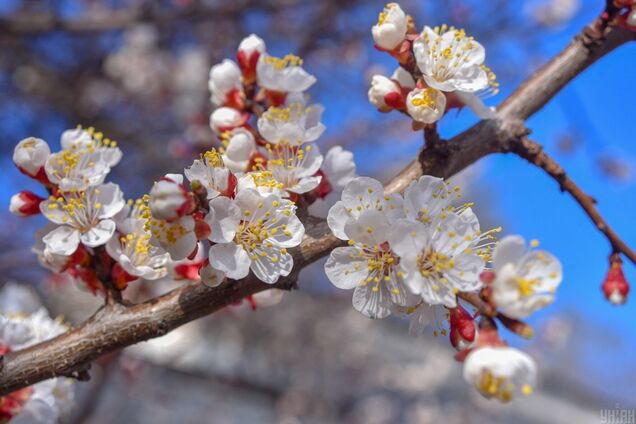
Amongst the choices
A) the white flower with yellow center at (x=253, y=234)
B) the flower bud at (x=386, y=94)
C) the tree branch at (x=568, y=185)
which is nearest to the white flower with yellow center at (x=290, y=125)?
the flower bud at (x=386, y=94)

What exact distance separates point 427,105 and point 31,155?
0.87m

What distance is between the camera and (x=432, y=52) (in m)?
1.20

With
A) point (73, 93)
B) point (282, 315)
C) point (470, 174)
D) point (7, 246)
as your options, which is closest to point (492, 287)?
point (7, 246)

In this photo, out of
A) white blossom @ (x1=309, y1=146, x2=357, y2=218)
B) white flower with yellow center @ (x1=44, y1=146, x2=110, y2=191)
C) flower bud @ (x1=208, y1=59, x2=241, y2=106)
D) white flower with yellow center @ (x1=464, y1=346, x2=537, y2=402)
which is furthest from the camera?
flower bud @ (x1=208, y1=59, x2=241, y2=106)

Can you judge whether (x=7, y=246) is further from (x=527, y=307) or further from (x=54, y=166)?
(x=527, y=307)

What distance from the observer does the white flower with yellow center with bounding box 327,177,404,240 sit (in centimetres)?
103

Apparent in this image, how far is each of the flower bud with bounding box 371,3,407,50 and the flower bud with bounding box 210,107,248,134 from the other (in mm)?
398

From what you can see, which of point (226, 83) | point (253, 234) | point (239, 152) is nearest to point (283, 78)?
point (226, 83)

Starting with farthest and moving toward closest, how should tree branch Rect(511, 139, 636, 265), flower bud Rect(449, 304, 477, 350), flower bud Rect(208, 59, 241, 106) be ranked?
flower bud Rect(208, 59, 241, 106), tree branch Rect(511, 139, 636, 265), flower bud Rect(449, 304, 477, 350)

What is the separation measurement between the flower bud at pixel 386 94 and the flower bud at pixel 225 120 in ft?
1.14

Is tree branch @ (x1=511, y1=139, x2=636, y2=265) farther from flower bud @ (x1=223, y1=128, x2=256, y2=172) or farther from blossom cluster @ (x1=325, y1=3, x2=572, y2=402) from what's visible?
flower bud @ (x1=223, y1=128, x2=256, y2=172)

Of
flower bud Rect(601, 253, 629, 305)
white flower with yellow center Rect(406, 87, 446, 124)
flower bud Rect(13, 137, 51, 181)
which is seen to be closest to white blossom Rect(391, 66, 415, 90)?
white flower with yellow center Rect(406, 87, 446, 124)

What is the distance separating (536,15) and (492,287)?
6.81 m

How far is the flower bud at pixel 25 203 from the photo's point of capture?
126 cm
